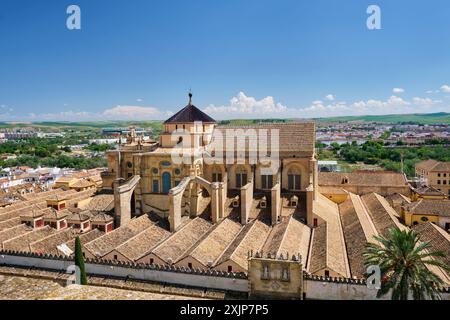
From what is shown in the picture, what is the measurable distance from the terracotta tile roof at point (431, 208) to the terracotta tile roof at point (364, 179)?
34.8 feet

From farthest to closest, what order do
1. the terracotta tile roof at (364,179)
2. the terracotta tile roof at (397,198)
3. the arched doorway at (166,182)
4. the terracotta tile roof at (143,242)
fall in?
the terracotta tile roof at (364,179) → the terracotta tile roof at (397,198) → the arched doorway at (166,182) → the terracotta tile roof at (143,242)

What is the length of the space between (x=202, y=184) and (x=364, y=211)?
16759mm

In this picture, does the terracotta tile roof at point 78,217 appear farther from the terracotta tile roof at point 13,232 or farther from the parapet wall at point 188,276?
the parapet wall at point 188,276

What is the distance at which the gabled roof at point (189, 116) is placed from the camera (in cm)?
3875

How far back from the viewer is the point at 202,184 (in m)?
34.0

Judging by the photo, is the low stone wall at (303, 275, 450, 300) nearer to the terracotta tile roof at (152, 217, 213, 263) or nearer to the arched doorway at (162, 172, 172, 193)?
the terracotta tile roof at (152, 217, 213, 263)

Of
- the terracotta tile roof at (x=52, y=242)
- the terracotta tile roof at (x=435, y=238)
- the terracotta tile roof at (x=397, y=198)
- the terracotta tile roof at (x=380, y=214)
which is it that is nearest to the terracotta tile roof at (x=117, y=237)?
the terracotta tile roof at (x=52, y=242)

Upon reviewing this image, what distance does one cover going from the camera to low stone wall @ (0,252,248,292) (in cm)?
2362

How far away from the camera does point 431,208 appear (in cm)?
3488

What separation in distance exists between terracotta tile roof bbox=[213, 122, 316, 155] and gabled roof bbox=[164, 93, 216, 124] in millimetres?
2071

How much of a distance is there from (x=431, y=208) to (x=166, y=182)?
2493 cm

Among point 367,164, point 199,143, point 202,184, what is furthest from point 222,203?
point 367,164

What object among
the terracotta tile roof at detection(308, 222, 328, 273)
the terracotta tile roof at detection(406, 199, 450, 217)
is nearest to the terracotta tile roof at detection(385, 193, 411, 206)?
the terracotta tile roof at detection(406, 199, 450, 217)
